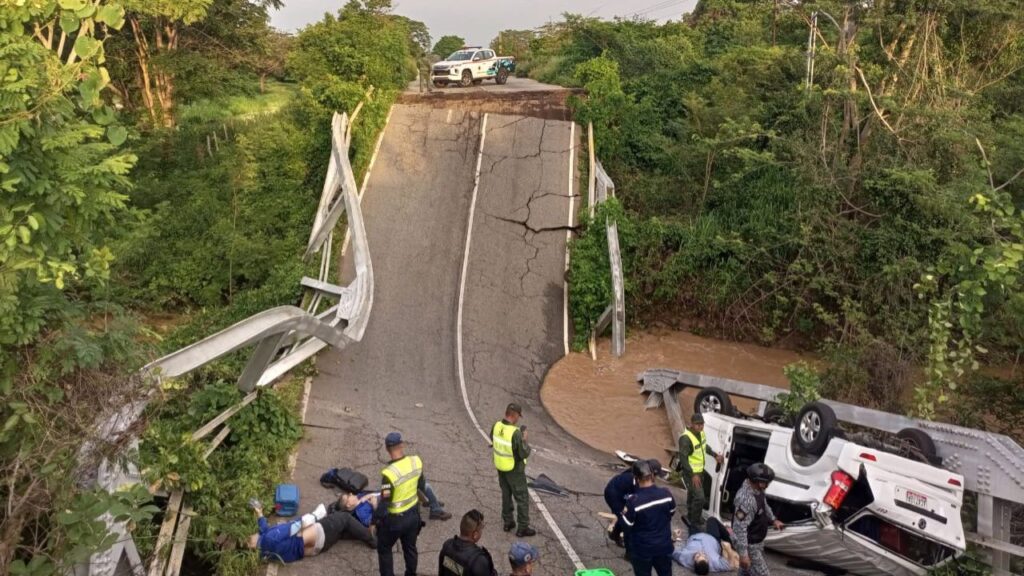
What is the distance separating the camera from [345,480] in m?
10.1

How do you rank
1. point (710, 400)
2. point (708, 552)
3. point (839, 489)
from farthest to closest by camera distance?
point (710, 400), point (708, 552), point (839, 489)

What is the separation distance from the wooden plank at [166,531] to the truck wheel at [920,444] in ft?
25.2

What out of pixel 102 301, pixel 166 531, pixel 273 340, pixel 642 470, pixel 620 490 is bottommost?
Answer: pixel 166 531

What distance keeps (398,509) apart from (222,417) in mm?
3657

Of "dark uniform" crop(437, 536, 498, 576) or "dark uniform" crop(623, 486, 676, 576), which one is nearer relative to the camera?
"dark uniform" crop(437, 536, 498, 576)

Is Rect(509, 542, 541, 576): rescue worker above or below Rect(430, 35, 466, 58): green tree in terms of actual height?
below

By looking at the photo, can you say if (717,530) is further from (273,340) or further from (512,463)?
(273,340)

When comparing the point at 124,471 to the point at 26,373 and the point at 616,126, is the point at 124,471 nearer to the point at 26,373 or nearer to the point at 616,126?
the point at 26,373

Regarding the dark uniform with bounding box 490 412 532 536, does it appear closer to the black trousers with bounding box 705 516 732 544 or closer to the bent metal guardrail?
the black trousers with bounding box 705 516 732 544

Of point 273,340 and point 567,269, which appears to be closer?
point 273,340

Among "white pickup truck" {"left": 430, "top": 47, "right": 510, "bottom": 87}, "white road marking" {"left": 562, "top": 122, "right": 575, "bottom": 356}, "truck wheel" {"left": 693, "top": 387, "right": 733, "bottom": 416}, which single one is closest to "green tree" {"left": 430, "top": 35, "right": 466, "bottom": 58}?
"white pickup truck" {"left": 430, "top": 47, "right": 510, "bottom": 87}

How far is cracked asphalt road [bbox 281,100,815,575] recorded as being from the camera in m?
10.4

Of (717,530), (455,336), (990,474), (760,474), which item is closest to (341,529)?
(717,530)

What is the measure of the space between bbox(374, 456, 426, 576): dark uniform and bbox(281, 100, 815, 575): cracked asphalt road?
0.92 metres
